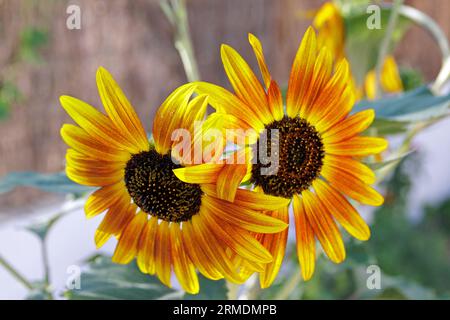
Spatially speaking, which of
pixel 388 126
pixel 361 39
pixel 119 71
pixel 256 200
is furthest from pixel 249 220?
pixel 119 71

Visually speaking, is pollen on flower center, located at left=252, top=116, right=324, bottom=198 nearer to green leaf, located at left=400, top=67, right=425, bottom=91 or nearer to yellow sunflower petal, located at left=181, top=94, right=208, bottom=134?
yellow sunflower petal, located at left=181, top=94, right=208, bottom=134

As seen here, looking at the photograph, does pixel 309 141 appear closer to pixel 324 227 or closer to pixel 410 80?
pixel 324 227

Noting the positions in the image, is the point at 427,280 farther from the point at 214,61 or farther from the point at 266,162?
the point at 266,162

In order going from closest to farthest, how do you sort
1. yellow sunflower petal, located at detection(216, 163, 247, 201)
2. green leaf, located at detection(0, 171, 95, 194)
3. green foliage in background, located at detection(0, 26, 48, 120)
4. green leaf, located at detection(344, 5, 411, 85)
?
yellow sunflower petal, located at detection(216, 163, 247, 201) → green leaf, located at detection(0, 171, 95, 194) → green leaf, located at detection(344, 5, 411, 85) → green foliage in background, located at detection(0, 26, 48, 120)

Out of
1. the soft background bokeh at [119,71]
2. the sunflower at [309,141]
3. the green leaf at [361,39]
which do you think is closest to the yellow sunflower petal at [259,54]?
the sunflower at [309,141]

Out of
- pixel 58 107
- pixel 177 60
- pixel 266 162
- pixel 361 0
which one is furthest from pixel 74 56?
pixel 266 162

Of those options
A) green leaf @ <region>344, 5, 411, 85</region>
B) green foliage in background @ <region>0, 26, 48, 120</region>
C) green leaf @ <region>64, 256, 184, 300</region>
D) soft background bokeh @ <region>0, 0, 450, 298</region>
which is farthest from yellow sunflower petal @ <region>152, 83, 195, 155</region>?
green foliage in background @ <region>0, 26, 48, 120</region>
